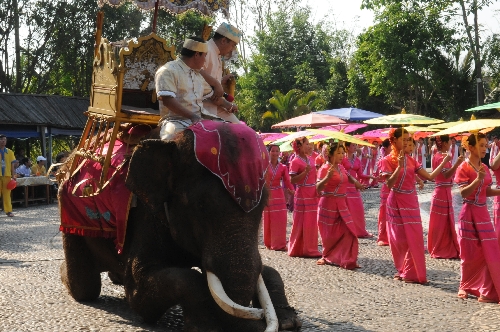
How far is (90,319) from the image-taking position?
6.88 meters

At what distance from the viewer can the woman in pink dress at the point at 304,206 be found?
11.4 m

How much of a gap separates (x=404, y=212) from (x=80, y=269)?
3.97m

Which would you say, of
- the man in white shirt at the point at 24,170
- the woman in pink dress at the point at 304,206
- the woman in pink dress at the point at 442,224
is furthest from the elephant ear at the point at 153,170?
the man in white shirt at the point at 24,170

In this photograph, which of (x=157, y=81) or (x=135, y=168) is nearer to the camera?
(x=135, y=168)

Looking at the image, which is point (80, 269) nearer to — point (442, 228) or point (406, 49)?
point (442, 228)

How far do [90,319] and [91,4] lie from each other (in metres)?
30.9

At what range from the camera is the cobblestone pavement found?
6.69 metres

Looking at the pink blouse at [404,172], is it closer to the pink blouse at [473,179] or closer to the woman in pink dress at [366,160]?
the pink blouse at [473,179]

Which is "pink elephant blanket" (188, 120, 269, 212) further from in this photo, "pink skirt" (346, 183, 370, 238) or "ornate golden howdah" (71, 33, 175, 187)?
"pink skirt" (346, 183, 370, 238)

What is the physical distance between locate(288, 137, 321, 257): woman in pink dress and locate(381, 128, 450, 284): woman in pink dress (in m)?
2.19

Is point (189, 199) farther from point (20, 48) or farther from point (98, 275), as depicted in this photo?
point (20, 48)

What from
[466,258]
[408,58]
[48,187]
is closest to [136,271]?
[466,258]

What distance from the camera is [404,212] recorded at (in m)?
9.20

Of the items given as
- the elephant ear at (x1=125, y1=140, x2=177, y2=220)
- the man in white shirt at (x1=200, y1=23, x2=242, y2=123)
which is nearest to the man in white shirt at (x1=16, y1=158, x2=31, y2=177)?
the man in white shirt at (x1=200, y1=23, x2=242, y2=123)
